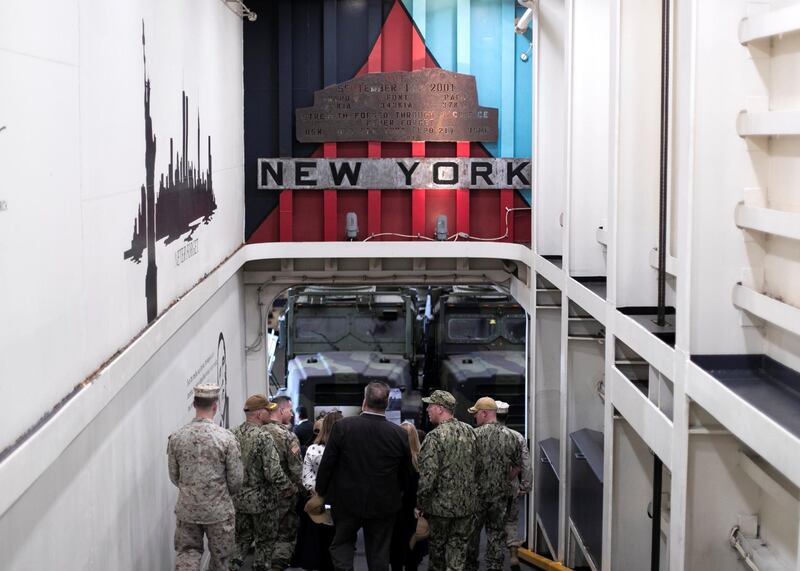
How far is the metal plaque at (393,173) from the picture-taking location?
10.6 meters

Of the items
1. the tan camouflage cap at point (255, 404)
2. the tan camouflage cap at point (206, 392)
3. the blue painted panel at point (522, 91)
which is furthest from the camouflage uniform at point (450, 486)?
the blue painted panel at point (522, 91)

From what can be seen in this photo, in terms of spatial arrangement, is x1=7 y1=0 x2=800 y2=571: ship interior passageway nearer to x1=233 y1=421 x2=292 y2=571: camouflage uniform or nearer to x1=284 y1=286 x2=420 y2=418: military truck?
x1=233 y1=421 x2=292 y2=571: camouflage uniform

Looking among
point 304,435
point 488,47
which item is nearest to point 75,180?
point 304,435

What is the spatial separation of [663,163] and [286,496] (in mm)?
3410

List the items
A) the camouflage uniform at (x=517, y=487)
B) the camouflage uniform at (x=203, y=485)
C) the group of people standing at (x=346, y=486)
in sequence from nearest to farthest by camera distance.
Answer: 1. the camouflage uniform at (x=203, y=485)
2. the group of people standing at (x=346, y=486)
3. the camouflage uniform at (x=517, y=487)

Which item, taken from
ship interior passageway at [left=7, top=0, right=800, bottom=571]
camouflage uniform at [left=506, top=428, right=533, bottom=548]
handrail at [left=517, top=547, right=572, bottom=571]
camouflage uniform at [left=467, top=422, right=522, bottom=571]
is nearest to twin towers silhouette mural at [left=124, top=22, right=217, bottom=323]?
ship interior passageway at [left=7, top=0, right=800, bottom=571]

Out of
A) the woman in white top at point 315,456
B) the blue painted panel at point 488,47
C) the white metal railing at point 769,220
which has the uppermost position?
the blue painted panel at point 488,47

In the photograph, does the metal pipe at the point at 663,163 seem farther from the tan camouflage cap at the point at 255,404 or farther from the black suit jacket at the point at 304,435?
the black suit jacket at the point at 304,435

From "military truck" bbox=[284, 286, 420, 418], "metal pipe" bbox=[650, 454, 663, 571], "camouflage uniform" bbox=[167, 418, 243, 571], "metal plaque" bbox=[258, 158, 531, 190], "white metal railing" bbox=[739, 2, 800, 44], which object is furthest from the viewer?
"military truck" bbox=[284, 286, 420, 418]

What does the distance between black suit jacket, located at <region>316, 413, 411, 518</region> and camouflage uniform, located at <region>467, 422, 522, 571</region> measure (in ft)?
2.80

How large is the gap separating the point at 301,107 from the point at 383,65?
91 cm

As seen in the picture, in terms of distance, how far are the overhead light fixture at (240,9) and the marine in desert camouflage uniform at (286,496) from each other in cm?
401

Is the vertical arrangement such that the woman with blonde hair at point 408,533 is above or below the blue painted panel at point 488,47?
below

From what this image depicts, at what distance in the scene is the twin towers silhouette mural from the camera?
6117 millimetres
